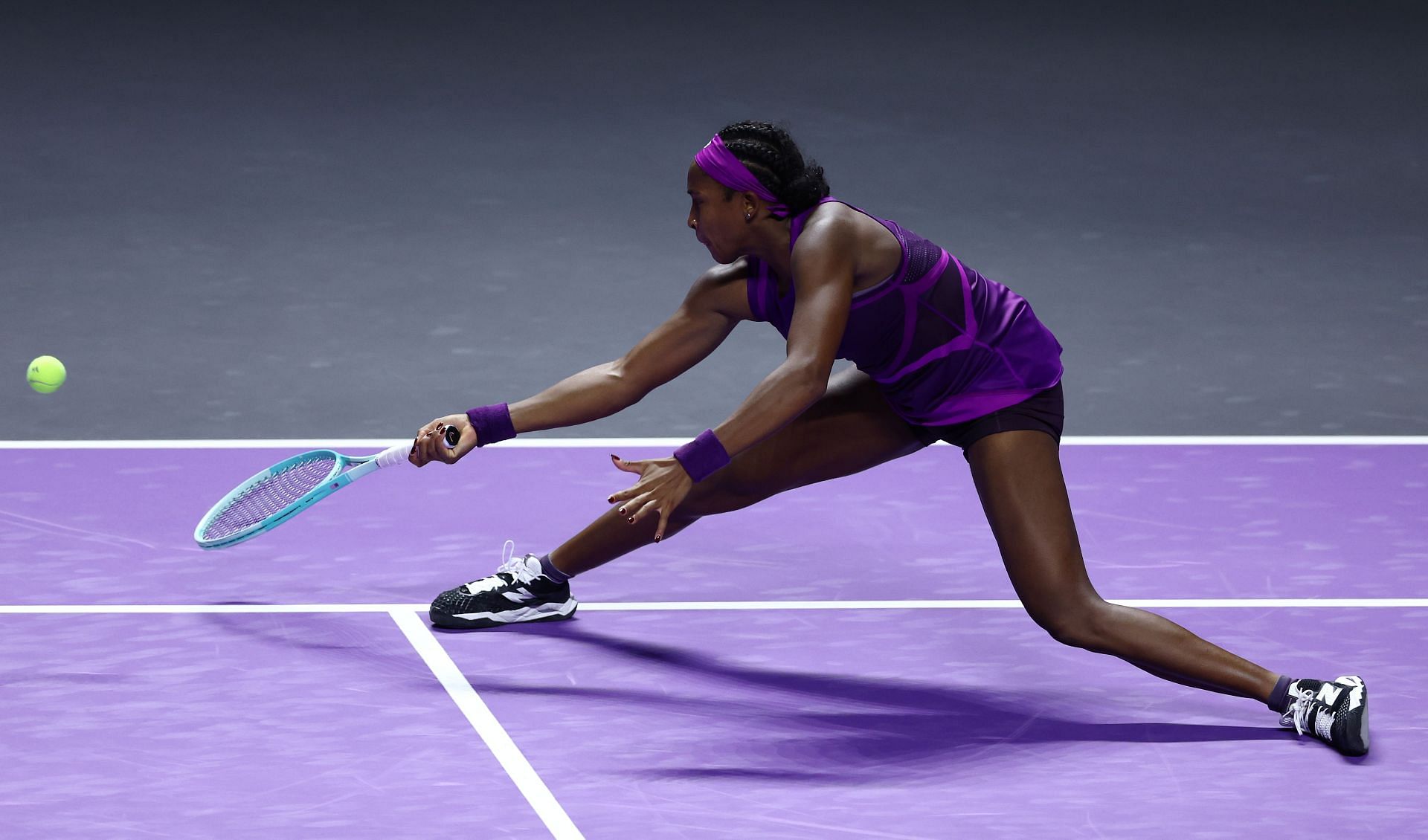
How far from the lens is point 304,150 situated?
34.8 ft

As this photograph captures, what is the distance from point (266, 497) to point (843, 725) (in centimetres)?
181

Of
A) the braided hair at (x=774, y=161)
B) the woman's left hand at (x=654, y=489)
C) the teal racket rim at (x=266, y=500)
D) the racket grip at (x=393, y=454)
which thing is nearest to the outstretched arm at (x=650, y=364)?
the racket grip at (x=393, y=454)

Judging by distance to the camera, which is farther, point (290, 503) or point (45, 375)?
point (45, 375)

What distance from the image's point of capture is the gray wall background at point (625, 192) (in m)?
8.20

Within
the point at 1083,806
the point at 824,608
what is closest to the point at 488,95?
the point at 824,608

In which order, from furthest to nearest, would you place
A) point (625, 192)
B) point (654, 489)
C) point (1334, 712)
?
point (625, 192) < point (1334, 712) < point (654, 489)

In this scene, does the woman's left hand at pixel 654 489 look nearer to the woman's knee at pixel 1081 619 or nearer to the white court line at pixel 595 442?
the woman's knee at pixel 1081 619

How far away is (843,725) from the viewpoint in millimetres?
4422

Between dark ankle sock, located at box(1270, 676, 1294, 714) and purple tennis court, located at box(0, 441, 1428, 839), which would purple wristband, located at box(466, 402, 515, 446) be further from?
dark ankle sock, located at box(1270, 676, 1294, 714)

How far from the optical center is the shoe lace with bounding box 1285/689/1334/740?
4.19 m

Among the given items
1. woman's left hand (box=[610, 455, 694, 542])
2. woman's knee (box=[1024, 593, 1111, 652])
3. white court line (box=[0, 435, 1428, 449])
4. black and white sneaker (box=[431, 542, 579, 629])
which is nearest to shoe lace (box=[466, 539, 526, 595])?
black and white sneaker (box=[431, 542, 579, 629])

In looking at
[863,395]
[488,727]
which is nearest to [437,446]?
[488,727]

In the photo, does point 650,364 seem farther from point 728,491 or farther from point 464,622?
point 464,622

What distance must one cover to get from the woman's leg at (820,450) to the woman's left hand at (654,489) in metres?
0.78
